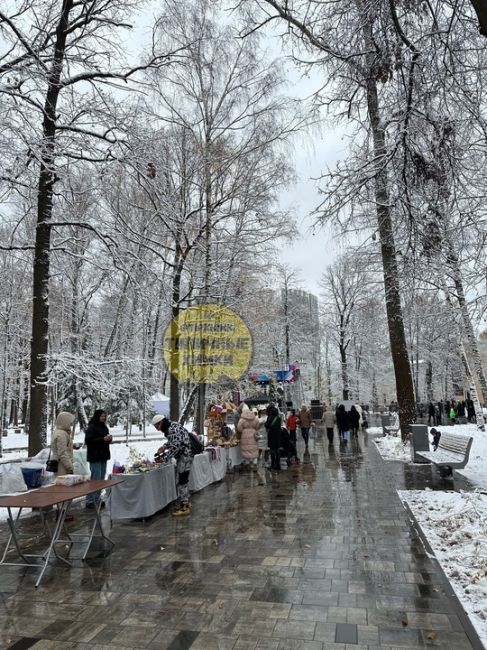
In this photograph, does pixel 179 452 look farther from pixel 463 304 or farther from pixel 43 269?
pixel 463 304

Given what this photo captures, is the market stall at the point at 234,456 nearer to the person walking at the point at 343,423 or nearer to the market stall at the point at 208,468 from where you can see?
the market stall at the point at 208,468

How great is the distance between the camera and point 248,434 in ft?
43.7

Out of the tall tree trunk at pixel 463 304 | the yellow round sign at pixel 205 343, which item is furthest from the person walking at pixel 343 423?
the tall tree trunk at pixel 463 304

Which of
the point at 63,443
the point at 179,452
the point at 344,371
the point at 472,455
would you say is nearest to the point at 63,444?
the point at 63,443

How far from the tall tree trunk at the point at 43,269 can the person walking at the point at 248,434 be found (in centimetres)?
542

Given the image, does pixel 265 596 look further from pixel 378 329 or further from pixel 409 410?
pixel 378 329

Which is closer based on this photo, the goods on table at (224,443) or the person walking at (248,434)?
the goods on table at (224,443)

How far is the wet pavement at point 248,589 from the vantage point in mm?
3564

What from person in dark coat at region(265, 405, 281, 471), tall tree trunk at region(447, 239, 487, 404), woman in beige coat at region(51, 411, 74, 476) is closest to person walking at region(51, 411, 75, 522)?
woman in beige coat at region(51, 411, 74, 476)

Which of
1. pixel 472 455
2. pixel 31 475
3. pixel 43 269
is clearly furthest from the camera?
pixel 472 455

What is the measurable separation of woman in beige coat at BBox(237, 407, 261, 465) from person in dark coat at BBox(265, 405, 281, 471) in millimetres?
573

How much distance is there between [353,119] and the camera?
6.25 m

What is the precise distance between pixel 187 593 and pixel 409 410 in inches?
458

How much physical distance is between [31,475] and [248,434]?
601cm
